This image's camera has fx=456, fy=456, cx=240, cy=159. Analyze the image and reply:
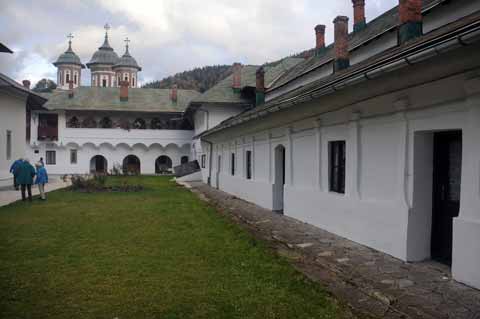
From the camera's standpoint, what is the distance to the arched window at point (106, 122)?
39750 mm

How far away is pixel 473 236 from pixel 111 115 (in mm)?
37414

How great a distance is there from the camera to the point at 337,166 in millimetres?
9492

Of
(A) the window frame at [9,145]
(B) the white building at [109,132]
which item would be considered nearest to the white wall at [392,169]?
(A) the window frame at [9,145]

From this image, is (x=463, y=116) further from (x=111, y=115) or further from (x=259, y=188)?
(x=111, y=115)

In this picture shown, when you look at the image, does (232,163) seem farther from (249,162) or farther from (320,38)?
(320,38)

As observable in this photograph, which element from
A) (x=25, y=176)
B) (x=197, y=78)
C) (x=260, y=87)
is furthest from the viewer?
(x=197, y=78)

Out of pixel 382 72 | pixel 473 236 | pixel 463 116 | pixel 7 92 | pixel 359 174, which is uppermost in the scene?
pixel 7 92

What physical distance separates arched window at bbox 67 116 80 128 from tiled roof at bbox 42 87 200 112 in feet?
4.81

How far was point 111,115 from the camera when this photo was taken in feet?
130

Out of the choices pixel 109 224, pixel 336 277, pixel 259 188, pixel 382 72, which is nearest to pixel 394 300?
pixel 336 277

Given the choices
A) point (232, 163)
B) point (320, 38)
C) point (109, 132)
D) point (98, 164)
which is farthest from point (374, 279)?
point (98, 164)

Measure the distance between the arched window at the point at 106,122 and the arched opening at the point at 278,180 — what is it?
29118 millimetres

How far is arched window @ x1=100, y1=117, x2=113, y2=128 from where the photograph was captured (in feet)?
130

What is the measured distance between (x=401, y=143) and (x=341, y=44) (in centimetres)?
591
